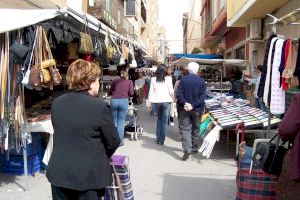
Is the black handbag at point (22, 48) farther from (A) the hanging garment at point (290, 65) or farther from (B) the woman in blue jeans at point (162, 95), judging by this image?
(B) the woman in blue jeans at point (162, 95)

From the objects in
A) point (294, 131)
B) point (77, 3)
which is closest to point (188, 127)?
point (294, 131)

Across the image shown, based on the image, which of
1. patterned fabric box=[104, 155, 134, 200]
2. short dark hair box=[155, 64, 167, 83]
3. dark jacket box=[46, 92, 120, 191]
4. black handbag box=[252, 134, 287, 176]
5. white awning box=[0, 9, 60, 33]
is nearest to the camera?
dark jacket box=[46, 92, 120, 191]

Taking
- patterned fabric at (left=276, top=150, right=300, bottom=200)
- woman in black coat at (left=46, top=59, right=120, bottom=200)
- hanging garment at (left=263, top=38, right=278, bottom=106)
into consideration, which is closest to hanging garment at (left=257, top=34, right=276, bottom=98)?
hanging garment at (left=263, top=38, right=278, bottom=106)

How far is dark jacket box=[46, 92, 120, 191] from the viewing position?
317cm

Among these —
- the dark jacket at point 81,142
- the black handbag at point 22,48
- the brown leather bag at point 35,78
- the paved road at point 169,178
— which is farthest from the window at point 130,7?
the dark jacket at point 81,142

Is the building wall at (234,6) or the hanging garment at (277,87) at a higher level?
the building wall at (234,6)

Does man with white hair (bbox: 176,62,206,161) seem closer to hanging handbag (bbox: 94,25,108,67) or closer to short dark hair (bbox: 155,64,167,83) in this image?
short dark hair (bbox: 155,64,167,83)

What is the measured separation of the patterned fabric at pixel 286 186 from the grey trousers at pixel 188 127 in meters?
3.84

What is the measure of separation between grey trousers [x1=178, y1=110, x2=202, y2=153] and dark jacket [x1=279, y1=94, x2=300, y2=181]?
→ 436cm

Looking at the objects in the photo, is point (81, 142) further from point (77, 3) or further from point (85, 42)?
point (77, 3)

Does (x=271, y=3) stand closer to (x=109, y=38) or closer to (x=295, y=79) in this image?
(x=109, y=38)

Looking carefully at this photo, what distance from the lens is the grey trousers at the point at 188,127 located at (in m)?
7.80

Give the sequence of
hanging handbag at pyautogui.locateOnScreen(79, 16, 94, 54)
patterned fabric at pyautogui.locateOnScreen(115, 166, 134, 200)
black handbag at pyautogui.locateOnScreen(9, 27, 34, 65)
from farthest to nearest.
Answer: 1. hanging handbag at pyautogui.locateOnScreen(79, 16, 94, 54)
2. black handbag at pyautogui.locateOnScreen(9, 27, 34, 65)
3. patterned fabric at pyautogui.locateOnScreen(115, 166, 134, 200)

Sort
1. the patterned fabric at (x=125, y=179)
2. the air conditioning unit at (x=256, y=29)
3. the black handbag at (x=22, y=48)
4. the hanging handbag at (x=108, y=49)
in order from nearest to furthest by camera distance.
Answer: the patterned fabric at (x=125, y=179) < the black handbag at (x=22, y=48) < the hanging handbag at (x=108, y=49) < the air conditioning unit at (x=256, y=29)
